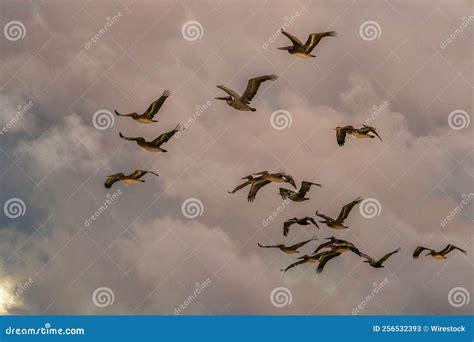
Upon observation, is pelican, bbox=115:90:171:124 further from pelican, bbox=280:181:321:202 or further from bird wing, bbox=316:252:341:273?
bird wing, bbox=316:252:341:273

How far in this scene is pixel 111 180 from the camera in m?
46.4

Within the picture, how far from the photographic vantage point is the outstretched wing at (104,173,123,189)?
4600 cm

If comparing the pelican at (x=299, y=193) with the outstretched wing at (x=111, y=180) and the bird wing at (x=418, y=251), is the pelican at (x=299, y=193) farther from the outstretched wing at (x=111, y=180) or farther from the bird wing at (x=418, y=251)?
the outstretched wing at (x=111, y=180)

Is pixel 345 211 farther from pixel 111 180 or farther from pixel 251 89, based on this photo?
pixel 111 180

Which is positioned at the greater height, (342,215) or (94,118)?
(342,215)

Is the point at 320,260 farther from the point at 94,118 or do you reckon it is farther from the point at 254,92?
the point at 94,118

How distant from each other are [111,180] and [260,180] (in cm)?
776

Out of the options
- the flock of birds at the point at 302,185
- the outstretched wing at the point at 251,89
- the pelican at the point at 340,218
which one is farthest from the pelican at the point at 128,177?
the pelican at the point at 340,218

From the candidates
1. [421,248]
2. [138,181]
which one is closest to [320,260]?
[421,248]

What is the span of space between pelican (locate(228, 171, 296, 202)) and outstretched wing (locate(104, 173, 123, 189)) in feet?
20.0

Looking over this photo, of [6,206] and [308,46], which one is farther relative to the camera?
[6,206]

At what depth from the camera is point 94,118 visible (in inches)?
1929

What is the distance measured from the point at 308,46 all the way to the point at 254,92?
12.0 ft

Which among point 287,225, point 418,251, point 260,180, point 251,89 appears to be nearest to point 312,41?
point 251,89
